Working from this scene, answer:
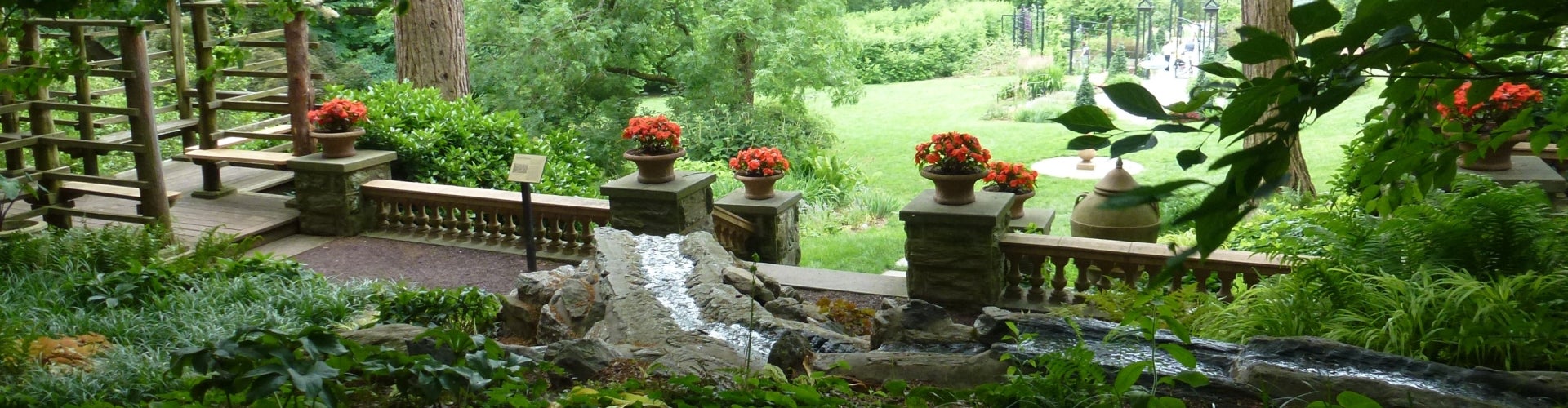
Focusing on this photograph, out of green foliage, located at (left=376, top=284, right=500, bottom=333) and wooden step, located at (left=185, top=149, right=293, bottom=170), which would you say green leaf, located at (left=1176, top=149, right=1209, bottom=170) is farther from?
wooden step, located at (left=185, top=149, right=293, bottom=170)

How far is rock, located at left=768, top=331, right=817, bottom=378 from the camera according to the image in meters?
3.48

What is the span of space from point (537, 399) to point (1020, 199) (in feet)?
16.1

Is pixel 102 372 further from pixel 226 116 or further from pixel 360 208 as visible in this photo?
pixel 226 116

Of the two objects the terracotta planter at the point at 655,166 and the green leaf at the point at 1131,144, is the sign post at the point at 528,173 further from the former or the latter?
the green leaf at the point at 1131,144

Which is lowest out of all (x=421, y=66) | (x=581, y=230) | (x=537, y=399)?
(x=581, y=230)

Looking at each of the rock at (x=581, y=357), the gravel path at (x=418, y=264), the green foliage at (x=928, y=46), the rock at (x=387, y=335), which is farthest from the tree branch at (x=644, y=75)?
the rock at (x=581, y=357)

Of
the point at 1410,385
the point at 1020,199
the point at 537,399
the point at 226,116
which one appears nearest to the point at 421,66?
the point at 226,116

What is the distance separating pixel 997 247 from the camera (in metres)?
5.78

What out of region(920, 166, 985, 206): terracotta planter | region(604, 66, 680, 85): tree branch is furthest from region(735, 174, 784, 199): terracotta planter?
region(604, 66, 680, 85): tree branch

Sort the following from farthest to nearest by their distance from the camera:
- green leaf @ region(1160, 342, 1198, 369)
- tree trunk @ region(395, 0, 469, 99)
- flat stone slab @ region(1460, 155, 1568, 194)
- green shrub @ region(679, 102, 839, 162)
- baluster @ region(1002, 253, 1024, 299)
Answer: green shrub @ region(679, 102, 839, 162), tree trunk @ region(395, 0, 469, 99), flat stone slab @ region(1460, 155, 1568, 194), baluster @ region(1002, 253, 1024, 299), green leaf @ region(1160, 342, 1198, 369)

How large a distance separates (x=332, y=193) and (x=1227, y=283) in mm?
5592

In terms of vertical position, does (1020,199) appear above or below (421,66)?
below

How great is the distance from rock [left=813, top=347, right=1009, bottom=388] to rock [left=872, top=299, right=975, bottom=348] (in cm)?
31

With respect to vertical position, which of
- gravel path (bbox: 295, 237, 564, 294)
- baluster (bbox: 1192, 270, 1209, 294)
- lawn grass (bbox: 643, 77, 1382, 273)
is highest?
baluster (bbox: 1192, 270, 1209, 294)
